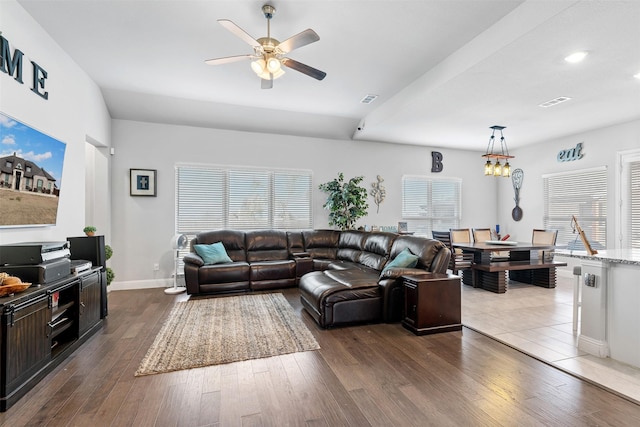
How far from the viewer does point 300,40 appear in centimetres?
263

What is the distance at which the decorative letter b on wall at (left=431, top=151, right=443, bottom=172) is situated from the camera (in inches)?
298

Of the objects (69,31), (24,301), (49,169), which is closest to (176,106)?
(69,31)

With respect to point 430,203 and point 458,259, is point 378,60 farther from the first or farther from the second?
point 430,203

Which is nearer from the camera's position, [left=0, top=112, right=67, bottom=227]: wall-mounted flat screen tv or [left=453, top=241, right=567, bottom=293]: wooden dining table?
[left=0, top=112, right=67, bottom=227]: wall-mounted flat screen tv

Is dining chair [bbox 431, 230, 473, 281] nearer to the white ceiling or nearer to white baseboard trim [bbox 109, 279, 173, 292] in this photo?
the white ceiling

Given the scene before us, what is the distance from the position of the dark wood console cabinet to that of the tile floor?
4.08 meters

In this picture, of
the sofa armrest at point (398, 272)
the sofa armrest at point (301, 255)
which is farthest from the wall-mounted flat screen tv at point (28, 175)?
the sofa armrest at point (398, 272)

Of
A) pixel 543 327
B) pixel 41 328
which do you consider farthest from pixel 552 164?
pixel 41 328

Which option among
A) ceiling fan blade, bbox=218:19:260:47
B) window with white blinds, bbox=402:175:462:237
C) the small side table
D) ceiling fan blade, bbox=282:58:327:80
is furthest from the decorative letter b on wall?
ceiling fan blade, bbox=218:19:260:47

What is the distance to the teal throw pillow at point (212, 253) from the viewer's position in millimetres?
5066

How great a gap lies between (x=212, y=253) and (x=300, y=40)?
373 centimetres

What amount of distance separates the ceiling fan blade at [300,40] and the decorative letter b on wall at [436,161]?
5698 mm

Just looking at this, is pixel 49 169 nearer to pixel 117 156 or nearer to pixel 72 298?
pixel 72 298

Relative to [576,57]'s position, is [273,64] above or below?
below
